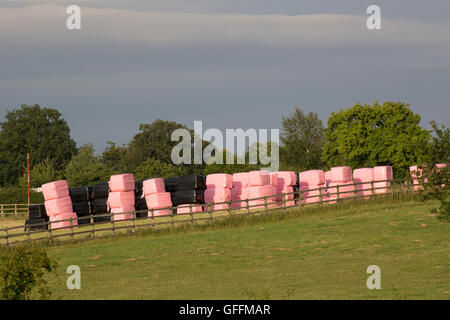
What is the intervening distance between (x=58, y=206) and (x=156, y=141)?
8384 cm

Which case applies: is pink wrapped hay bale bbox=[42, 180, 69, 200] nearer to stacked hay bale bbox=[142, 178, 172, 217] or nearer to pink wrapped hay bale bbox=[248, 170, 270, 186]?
stacked hay bale bbox=[142, 178, 172, 217]

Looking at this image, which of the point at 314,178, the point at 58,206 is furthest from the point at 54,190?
the point at 314,178

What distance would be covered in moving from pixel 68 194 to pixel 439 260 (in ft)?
67.4

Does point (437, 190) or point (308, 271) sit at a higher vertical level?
point (437, 190)

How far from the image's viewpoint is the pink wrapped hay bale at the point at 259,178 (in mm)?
39562

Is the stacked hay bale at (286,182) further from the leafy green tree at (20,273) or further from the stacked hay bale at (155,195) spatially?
the leafy green tree at (20,273)

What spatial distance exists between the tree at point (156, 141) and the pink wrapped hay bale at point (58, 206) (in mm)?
78180

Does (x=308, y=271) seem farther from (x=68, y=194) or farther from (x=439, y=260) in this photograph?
(x=68, y=194)

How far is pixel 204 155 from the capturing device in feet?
390

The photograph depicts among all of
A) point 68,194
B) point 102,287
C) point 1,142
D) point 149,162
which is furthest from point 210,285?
point 1,142

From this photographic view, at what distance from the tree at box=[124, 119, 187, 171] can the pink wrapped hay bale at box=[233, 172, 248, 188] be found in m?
73.6

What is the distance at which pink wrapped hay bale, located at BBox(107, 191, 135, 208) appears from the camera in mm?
36500

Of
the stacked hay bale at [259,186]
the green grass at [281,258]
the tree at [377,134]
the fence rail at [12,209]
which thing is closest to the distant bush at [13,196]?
the fence rail at [12,209]
